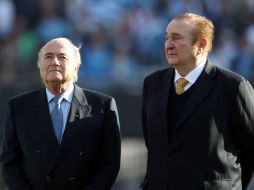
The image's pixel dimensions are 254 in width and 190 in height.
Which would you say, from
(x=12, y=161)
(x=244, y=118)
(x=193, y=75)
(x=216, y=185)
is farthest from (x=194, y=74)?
(x=12, y=161)

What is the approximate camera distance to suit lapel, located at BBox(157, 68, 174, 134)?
21.9 feet

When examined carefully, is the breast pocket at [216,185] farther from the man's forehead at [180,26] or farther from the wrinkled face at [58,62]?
the wrinkled face at [58,62]

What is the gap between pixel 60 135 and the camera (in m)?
6.88

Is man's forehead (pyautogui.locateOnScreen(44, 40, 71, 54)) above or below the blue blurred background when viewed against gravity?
above

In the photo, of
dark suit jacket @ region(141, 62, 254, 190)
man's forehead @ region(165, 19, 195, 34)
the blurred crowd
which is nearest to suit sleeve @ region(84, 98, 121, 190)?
dark suit jacket @ region(141, 62, 254, 190)

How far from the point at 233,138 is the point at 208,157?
0.26 meters

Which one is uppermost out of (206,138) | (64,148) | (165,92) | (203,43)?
(203,43)

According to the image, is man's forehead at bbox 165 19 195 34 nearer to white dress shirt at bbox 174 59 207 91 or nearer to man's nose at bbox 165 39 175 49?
man's nose at bbox 165 39 175 49

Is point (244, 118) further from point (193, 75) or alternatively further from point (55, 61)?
point (55, 61)

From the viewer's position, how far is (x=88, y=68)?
1415 centimetres

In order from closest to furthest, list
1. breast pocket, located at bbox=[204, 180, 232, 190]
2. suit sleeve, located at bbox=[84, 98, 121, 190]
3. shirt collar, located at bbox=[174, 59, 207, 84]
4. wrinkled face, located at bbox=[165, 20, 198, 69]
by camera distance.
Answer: breast pocket, located at bbox=[204, 180, 232, 190] → wrinkled face, located at bbox=[165, 20, 198, 69] → shirt collar, located at bbox=[174, 59, 207, 84] → suit sleeve, located at bbox=[84, 98, 121, 190]

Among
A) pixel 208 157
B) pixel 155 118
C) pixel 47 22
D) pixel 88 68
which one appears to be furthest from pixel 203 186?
pixel 47 22

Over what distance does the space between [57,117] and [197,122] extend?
107 cm

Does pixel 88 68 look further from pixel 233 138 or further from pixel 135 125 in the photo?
pixel 233 138
